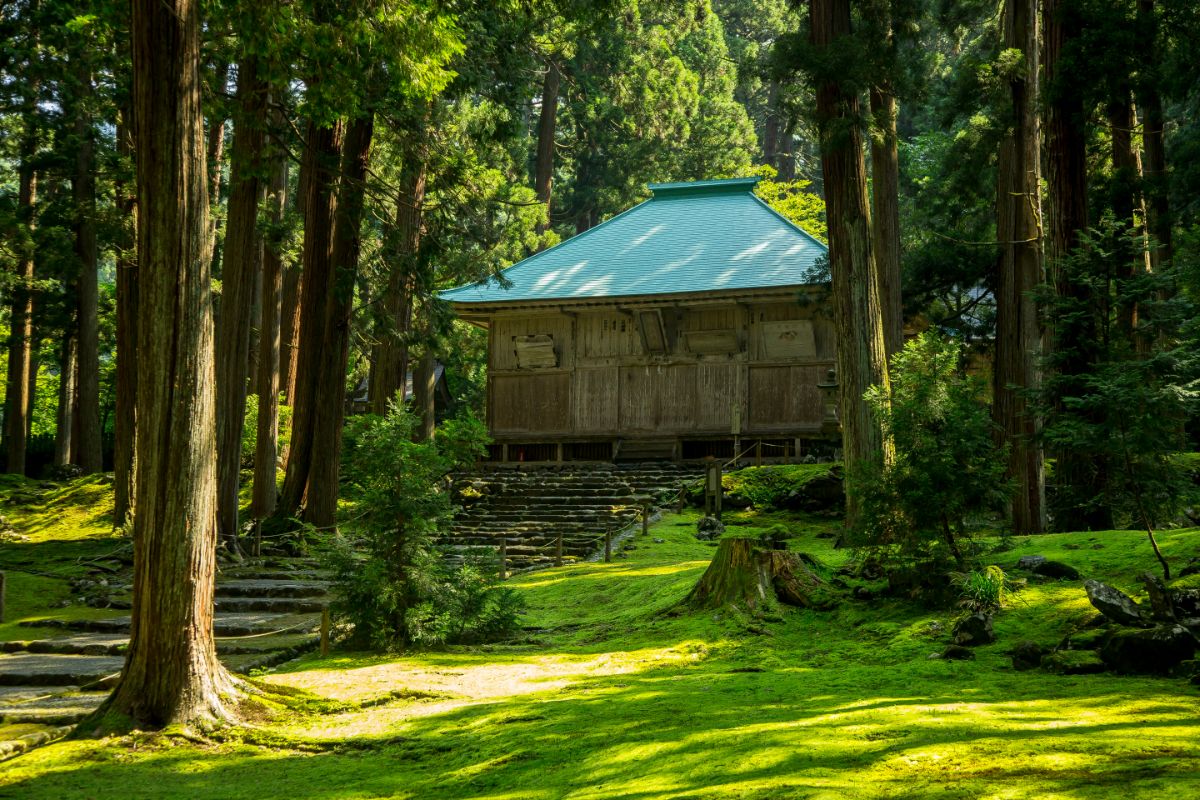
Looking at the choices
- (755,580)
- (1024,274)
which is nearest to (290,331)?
(1024,274)

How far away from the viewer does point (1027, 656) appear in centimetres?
746

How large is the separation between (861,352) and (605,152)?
3053 centimetres

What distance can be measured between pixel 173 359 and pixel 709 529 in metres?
11.2

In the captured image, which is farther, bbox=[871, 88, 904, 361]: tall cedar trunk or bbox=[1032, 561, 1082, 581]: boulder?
bbox=[871, 88, 904, 361]: tall cedar trunk

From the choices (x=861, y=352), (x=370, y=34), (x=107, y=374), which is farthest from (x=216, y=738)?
(x=107, y=374)

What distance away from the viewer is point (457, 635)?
33.5 ft

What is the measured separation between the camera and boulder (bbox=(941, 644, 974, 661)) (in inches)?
310

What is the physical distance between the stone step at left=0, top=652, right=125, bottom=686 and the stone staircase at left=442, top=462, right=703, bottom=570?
6686 millimetres

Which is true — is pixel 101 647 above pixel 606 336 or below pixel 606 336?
below

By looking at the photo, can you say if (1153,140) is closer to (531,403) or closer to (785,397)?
(785,397)

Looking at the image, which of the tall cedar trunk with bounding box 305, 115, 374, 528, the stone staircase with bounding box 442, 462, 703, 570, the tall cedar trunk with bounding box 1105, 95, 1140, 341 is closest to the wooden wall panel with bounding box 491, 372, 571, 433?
the stone staircase with bounding box 442, 462, 703, 570

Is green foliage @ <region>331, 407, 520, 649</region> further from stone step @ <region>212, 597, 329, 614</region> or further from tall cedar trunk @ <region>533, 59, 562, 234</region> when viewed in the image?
tall cedar trunk @ <region>533, 59, 562, 234</region>

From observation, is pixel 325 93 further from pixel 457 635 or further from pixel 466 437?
pixel 466 437

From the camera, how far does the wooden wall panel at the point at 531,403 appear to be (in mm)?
26641
